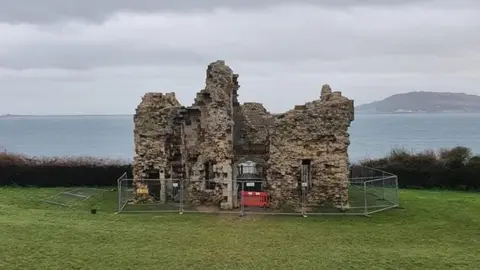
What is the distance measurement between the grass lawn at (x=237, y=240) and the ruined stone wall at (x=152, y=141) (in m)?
3.39

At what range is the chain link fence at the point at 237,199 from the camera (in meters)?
28.2

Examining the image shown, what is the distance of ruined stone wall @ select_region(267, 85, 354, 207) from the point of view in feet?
94.4

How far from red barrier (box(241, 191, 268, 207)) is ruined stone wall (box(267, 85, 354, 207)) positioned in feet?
1.48

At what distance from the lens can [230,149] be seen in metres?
30.0

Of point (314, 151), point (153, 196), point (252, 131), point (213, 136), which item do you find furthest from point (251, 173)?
point (153, 196)

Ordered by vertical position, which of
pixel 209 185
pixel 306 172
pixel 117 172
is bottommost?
pixel 209 185

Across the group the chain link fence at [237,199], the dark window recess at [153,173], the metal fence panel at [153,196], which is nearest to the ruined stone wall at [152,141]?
the dark window recess at [153,173]

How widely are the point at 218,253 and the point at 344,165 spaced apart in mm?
10801

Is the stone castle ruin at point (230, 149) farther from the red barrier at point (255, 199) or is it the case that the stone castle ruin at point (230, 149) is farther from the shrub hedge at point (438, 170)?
the shrub hedge at point (438, 170)

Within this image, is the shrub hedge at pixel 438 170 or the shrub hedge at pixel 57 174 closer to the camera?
the shrub hedge at pixel 438 170

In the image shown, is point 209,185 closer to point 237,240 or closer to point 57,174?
point 237,240

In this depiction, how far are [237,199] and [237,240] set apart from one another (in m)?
7.89

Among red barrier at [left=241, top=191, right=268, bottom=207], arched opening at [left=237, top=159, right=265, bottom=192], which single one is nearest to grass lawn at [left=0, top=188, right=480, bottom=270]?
red barrier at [left=241, top=191, right=268, bottom=207]

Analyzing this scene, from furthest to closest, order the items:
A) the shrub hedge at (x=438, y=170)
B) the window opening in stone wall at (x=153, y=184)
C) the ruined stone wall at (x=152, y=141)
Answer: the shrub hedge at (x=438, y=170), the window opening in stone wall at (x=153, y=184), the ruined stone wall at (x=152, y=141)
